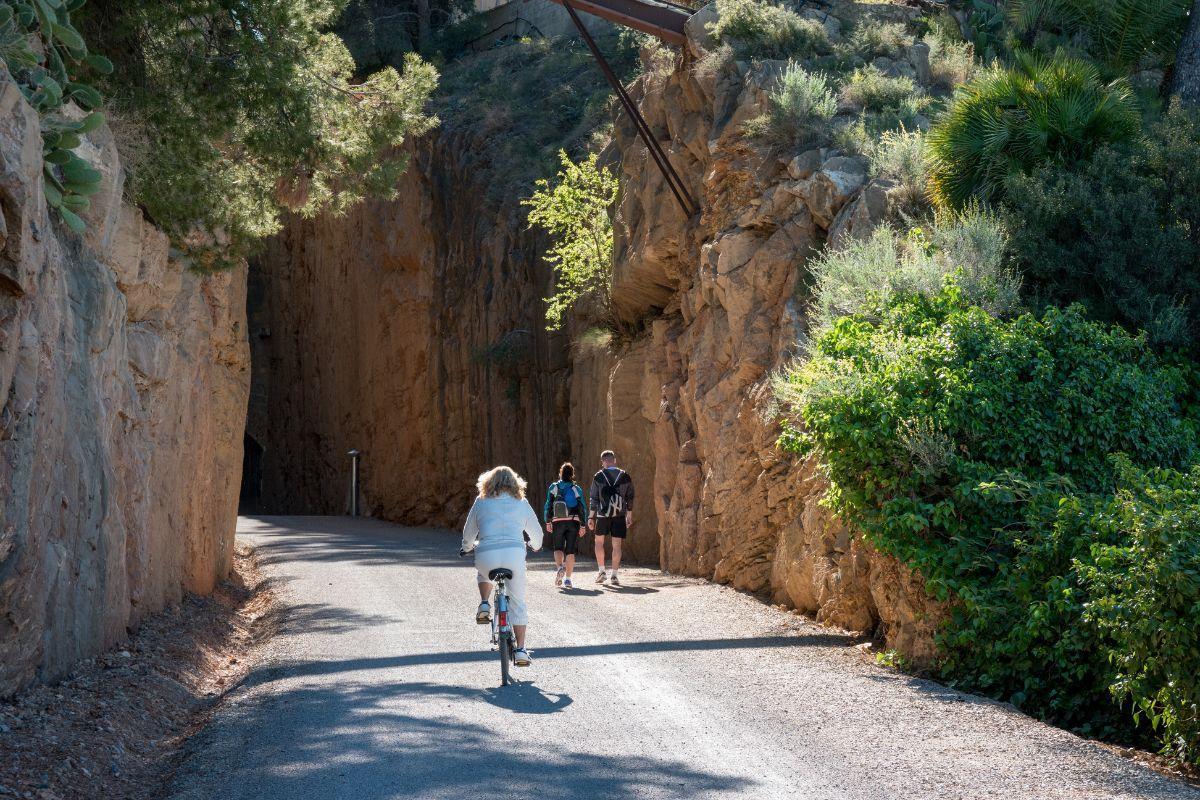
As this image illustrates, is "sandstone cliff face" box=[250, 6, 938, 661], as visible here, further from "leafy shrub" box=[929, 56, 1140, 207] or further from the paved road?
the paved road

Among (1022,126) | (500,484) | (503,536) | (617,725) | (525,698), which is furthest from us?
(1022,126)

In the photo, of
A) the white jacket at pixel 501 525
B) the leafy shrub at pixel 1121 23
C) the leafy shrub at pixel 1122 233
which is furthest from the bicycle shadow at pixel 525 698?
the leafy shrub at pixel 1121 23

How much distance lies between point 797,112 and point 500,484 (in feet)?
31.1

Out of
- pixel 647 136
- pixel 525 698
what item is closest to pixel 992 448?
pixel 525 698

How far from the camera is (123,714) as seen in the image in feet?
26.7

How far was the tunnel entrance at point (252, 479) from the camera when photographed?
45.8 meters

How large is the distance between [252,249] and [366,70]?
3060 cm

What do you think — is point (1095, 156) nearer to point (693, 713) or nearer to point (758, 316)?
point (758, 316)

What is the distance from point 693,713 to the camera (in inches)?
328

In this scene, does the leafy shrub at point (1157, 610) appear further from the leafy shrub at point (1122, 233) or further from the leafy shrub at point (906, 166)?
the leafy shrub at point (906, 166)

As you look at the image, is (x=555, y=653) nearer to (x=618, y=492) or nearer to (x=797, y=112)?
(x=618, y=492)

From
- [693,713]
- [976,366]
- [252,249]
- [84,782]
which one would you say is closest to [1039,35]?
[976,366]

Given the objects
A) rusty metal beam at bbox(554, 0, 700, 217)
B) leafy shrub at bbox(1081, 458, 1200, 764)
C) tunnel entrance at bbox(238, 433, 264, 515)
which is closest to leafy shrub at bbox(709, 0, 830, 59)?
rusty metal beam at bbox(554, 0, 700, 217)

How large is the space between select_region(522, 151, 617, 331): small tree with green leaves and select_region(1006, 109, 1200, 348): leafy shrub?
13.1 metres
